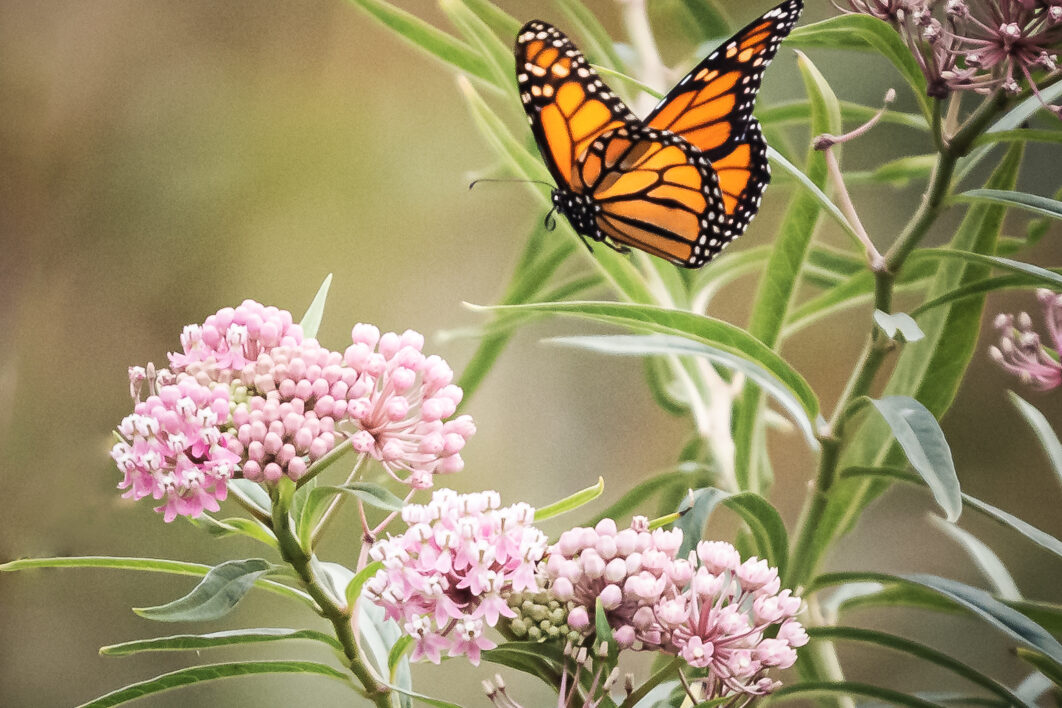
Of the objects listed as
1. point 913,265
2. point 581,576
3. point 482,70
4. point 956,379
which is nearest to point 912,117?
point 913,265

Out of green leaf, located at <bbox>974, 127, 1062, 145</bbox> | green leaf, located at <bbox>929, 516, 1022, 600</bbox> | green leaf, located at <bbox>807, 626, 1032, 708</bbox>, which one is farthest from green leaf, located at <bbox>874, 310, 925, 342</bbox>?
green leaf, located at <bbox>929, 516, 1022, 600</bbox>

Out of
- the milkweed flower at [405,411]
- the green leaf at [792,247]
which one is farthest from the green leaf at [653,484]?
the milkweed flower at [405,411]

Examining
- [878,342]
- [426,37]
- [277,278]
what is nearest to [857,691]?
[878,342]

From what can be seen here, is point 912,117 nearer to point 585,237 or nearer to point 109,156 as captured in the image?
point 585,237

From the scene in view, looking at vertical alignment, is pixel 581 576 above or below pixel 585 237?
below

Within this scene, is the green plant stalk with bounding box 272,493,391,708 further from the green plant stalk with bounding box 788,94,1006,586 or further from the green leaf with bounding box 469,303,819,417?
the green plant stalk with bounding box 788,94,1006,586

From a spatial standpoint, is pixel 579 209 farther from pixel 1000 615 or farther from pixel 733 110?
pixel 1000 615
